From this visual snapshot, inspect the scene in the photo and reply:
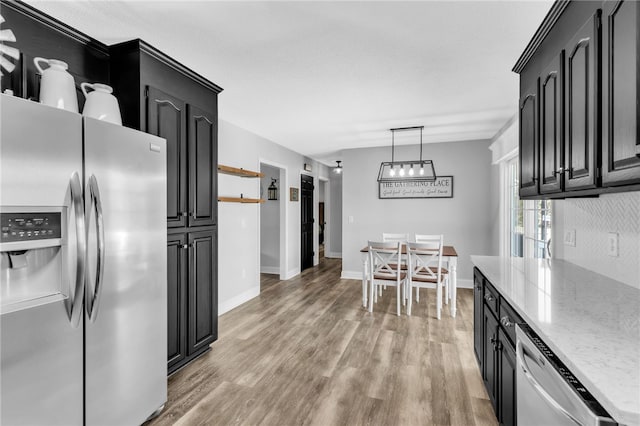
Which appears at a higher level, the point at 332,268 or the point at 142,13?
the point at 142,13

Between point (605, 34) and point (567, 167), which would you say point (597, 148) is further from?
point (605, 34)

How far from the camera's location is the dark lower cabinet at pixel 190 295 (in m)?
2.46

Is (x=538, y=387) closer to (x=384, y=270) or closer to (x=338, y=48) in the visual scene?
(x=338, y=48)

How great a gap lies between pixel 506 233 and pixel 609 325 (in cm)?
371

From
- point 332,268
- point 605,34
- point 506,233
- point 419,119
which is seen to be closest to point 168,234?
point 605,34

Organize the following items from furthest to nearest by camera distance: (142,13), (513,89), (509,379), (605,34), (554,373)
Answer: (513,89) → (142,13) → (509,379) → (605,34) → (554,373)

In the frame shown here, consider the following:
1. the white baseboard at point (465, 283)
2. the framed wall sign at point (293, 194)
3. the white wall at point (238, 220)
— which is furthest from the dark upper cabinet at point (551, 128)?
the framed wall sign at point (293, 194)

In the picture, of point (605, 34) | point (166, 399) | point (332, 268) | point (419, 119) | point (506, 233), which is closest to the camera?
point (605, 34)

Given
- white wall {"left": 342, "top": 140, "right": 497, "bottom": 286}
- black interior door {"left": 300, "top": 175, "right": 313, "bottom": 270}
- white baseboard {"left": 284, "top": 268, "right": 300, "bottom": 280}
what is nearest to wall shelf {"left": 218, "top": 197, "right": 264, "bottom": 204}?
white baseboard {"left": 284, "top": 268, "right": 300, "bottom": 280}

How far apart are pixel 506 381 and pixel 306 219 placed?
220 inches

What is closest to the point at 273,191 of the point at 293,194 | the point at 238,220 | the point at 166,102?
the point at 293,194

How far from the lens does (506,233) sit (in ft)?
14.9

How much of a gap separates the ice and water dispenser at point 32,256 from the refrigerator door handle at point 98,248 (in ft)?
0.44

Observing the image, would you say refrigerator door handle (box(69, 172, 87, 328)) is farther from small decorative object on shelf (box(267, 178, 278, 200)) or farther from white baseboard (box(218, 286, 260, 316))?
small decorative object on shelf (box(267, 178, 278, 200))
